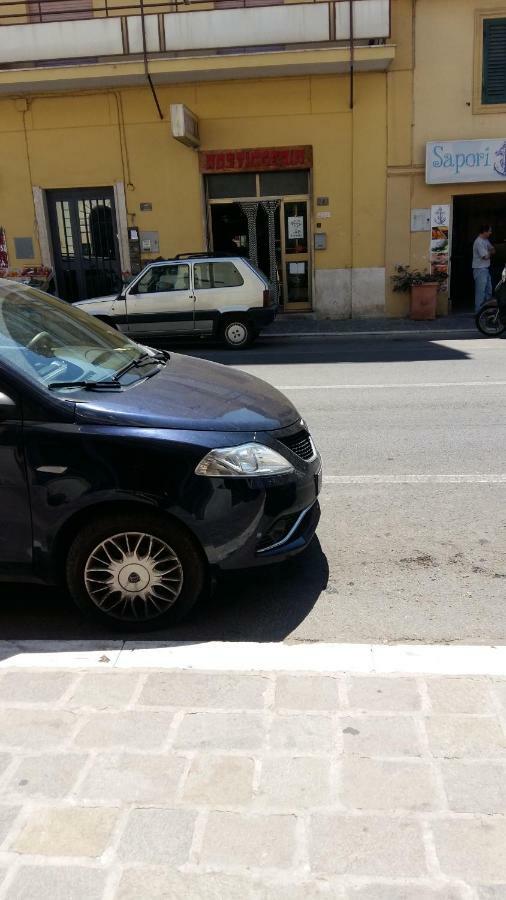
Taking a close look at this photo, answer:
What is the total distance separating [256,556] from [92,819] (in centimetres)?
145

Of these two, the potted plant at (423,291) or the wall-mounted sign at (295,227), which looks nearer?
the potted plant at (423,291)

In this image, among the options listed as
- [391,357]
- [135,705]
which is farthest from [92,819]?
[391,357]

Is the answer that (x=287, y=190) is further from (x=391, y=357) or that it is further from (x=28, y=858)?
(x=28, y=858)

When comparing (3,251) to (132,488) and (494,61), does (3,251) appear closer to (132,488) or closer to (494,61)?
(494,61)

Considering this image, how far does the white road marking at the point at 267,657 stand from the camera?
3.02 meters

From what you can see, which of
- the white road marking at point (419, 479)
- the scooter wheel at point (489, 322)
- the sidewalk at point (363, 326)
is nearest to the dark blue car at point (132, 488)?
the white road marking at point (419, 479)

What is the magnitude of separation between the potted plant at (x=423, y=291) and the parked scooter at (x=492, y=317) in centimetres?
272

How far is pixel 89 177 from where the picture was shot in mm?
17078

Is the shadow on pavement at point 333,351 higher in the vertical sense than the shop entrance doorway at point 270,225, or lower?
lower

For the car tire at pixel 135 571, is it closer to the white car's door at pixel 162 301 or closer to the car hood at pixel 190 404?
the car hood at pixel 190 404

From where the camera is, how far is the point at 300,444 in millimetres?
3775

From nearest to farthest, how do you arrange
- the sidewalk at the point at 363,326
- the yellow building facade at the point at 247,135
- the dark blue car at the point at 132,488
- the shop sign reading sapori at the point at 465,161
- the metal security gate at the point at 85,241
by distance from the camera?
the dark blue car at the point at 132,488, the sidewalk at the point at 363,326, the yellow building facade at the point at 247,135, the shop sign reading sapori at the point at 465,161, the metal security gate at the point at 85,241

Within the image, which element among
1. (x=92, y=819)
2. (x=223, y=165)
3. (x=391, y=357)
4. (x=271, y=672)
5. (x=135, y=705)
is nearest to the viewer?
(x=92, y=819)

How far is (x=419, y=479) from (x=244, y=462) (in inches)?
97.6
